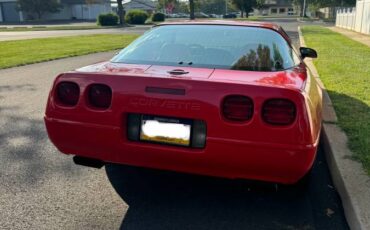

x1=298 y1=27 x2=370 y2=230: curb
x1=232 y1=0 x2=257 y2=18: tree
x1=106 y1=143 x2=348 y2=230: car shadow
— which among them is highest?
x1=232 y1=0 x2=257 y2=18: tree

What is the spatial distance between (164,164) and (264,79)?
95cm

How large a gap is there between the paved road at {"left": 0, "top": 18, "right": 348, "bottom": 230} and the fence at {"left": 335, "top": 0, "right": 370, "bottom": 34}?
22.3m

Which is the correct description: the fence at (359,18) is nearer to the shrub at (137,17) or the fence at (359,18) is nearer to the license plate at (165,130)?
the license plate at (165,130)

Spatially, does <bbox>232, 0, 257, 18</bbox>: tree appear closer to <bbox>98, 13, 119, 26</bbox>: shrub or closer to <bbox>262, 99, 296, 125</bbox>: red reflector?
<bbox>98, 13, 119, 26</bbox>: shrub

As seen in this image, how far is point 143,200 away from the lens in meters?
3.40

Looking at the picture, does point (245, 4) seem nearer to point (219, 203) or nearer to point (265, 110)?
point (219, 203)

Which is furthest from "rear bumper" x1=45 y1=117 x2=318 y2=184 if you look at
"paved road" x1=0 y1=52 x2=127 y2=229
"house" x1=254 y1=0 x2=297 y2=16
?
"house" x1=254 y1=0 x2=297 y2=16

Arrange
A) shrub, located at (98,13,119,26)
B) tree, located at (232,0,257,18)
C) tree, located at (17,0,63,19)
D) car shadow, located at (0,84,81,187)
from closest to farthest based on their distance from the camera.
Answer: car shadow, located at (0,84,81,187)
shrub, located at (98,13,119,26)
tree, located at (17,0,63,19)
tree, located at (232,0,257,18)

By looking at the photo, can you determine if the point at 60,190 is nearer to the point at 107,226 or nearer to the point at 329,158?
the point at 107,226

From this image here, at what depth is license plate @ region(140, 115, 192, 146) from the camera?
2939 millimetres

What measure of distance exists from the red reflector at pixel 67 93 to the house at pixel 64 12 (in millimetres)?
69810

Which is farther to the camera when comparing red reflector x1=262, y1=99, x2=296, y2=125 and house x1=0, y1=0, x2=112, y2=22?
house x1=0, y1=0, x2=112, y2=22

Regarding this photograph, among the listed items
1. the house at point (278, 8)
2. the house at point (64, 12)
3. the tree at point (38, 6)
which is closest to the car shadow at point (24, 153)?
the tree at point (38, 6)

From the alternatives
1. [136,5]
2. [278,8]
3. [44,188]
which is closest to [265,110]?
[44,188]
